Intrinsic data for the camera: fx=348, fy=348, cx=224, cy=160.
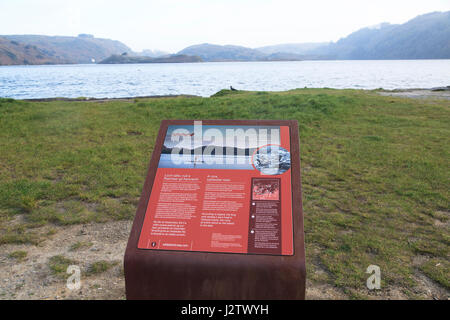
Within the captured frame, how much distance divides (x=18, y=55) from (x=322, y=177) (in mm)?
174931

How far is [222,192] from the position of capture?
125 inches

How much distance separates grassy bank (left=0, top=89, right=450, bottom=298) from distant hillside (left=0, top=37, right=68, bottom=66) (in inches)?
6260

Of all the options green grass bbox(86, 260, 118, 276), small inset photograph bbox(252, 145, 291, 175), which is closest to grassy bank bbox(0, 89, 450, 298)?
green grass bbox(86, 260, 118, 276)

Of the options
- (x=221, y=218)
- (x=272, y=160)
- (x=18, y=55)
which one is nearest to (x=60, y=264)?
(x=221, y=218)

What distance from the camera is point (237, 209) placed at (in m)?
3.07

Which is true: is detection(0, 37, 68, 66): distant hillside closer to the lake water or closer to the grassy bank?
the lake water

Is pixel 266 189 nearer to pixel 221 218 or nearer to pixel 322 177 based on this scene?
pixel 221 218

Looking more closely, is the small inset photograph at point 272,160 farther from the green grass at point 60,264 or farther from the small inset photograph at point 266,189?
the green grass at point 60,264

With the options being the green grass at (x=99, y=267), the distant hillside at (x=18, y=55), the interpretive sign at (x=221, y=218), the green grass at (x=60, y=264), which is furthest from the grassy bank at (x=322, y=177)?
the distant hillside at (x=18, y=55)

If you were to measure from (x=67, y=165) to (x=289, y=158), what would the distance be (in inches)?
238

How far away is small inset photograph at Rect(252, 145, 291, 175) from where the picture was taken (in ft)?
10.8

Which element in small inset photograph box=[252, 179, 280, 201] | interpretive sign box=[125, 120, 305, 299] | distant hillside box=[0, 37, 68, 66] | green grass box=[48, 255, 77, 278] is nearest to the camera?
interpretive sign box=[125, 120, 305, 299]
